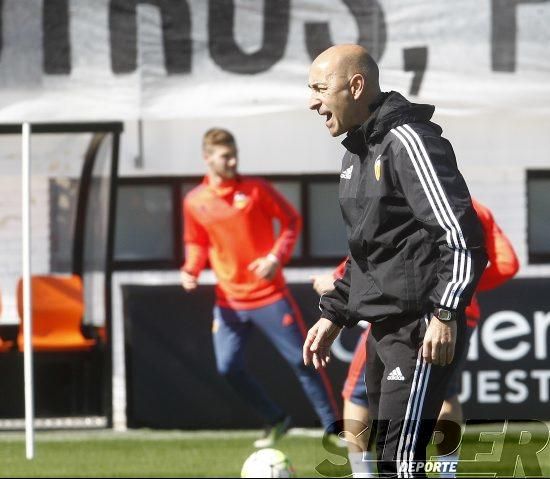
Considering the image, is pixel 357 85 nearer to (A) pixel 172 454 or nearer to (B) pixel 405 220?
(B) pixel 405 220

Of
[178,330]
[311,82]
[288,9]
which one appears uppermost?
[288,9]

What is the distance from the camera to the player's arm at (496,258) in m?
7.24

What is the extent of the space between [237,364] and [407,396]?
478cm

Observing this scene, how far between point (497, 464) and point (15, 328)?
11.9 feet

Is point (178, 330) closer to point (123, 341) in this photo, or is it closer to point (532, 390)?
point (123, 341)

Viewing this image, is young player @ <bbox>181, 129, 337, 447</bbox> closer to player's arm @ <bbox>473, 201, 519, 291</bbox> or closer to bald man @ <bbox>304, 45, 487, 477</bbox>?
player's arm @ <bbox>473, 201, 519, 291</bbox>

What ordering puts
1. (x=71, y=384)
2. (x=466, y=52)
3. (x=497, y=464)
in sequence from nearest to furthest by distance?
(x=497, y=464)
(x=466, y=52)
(x=71, y=384)

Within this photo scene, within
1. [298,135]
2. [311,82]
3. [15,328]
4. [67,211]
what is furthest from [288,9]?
[311,82]

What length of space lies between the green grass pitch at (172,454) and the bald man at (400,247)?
2247mm

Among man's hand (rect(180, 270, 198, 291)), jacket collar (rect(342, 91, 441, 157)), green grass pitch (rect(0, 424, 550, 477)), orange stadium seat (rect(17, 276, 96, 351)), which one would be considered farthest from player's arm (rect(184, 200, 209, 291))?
jacket collar (rect(342, 91, 441, 157))

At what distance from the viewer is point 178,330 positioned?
33.4 feet

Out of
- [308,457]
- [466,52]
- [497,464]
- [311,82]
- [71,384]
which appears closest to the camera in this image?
[311,82]

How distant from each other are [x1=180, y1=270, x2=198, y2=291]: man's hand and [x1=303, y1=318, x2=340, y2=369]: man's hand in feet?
14.6

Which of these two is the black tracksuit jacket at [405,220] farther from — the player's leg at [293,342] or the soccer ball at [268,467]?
the player's leg at [293,342]
